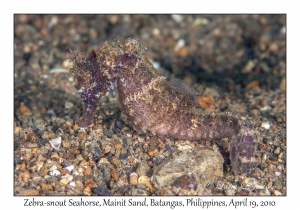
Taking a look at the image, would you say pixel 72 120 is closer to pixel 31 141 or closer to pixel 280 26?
pixel 31 141

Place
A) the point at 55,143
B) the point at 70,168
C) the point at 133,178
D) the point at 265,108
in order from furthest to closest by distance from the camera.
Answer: the point at 265,108, the point at 55,143, the point at 70,168, the point at 133,178

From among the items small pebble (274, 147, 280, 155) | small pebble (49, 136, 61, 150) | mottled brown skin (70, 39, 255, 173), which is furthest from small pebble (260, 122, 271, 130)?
small pebble (49, 136, 61, 150)

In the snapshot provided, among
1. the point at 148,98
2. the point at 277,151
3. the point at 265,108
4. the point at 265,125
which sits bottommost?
the point at 277,151

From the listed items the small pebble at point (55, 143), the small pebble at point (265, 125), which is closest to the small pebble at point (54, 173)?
the small pebble at point (55, 143)

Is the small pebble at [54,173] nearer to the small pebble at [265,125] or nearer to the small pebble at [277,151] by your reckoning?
the small pebble at [277,151]

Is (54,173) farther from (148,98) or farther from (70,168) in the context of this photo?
(148,98)

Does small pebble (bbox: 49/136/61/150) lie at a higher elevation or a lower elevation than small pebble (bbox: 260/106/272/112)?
lower

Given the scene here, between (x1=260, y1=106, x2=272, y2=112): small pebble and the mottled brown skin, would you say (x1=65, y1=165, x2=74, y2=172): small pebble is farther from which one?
(x1=260, y1=106, x2=272, y2=112): small pebble

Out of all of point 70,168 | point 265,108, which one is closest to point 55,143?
point 70,168
